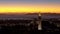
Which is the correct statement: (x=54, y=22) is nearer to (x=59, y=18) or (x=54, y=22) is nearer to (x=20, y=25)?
(x=59, y=18)

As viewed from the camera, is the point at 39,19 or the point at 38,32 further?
the point at 39,19

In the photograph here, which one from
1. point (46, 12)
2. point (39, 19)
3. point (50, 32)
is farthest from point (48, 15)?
point (50, 32)

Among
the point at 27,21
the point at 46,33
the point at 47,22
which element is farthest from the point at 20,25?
the point at 46,33

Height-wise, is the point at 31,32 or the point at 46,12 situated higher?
the point at 46,12

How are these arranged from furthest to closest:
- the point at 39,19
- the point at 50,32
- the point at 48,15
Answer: the point at 48,15
the point at 39,19
the point at 50,32

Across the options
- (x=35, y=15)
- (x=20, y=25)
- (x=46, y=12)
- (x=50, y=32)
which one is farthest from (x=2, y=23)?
(x=50, y=32)

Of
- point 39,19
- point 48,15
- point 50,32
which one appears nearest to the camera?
point 50,32

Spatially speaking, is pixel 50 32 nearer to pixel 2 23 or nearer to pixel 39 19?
pixel 39 19

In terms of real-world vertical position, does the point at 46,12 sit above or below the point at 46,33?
above

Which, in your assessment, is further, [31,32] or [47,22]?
[47,22]
